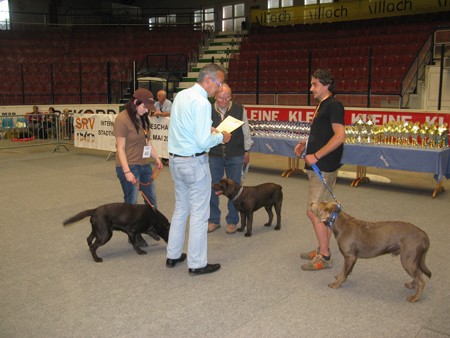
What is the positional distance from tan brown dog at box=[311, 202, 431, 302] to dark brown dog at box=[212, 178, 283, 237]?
46.7 inches

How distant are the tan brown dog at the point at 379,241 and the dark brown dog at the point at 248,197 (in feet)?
3.89

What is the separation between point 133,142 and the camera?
161 inches

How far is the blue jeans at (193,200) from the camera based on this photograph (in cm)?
337

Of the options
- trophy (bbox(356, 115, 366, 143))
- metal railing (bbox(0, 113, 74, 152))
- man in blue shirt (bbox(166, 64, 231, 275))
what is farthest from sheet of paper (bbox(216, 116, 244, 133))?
metal railing (bbox(0, 113, 74, 152))

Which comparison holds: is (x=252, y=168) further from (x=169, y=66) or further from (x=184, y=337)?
(x=169, y=66)

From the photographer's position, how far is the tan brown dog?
3078 mm

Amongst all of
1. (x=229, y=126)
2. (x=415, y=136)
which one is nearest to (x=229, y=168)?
(x=229, y=126)

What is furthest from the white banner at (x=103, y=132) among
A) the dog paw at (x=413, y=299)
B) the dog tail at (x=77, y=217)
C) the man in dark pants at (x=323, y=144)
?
the dog paw at (x=413, y=299)

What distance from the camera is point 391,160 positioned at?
650 centimetres

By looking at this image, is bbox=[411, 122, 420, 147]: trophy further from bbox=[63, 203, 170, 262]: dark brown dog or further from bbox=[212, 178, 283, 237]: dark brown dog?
bbox=[63, 203, 170, 262]: dark brown dog

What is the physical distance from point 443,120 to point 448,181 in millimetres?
1173

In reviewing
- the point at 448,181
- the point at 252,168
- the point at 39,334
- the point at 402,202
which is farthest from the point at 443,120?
the point at 39,334

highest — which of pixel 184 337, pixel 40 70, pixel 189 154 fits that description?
pixel 40 70

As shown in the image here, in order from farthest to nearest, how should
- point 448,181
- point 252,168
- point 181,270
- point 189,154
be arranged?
point 252,168 → point 448,181 → point 181,270 → point 189,154
